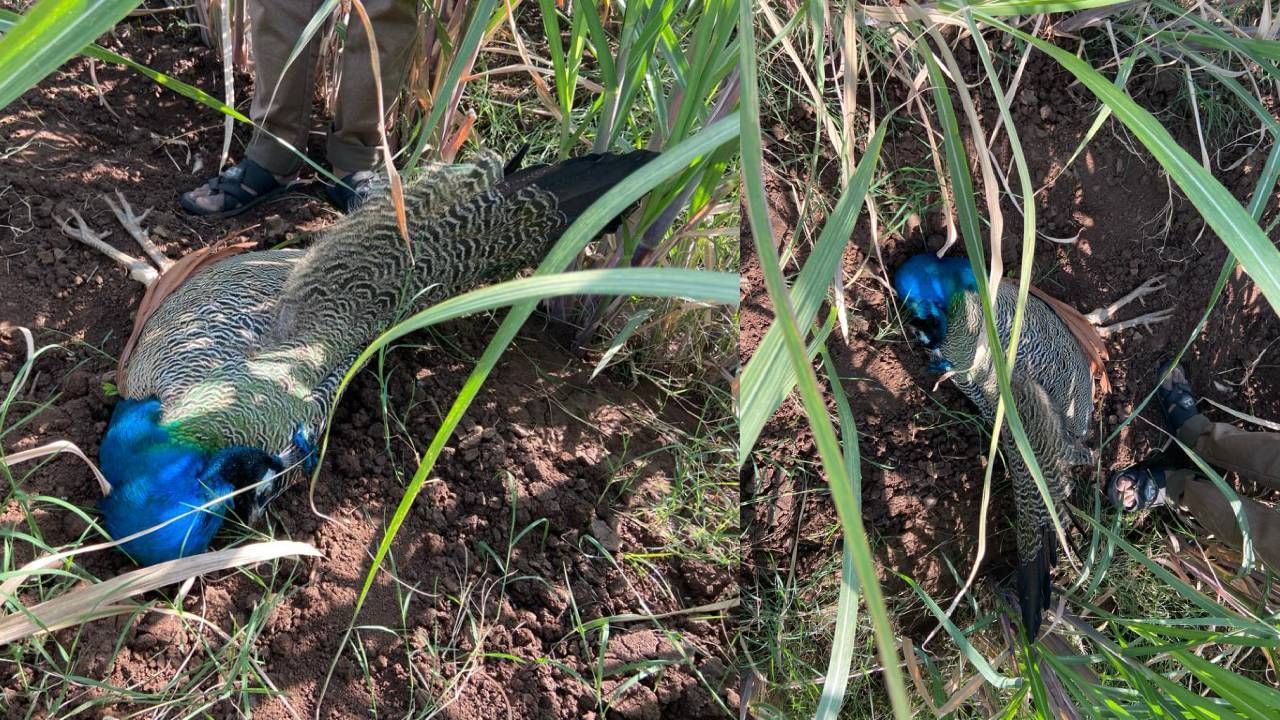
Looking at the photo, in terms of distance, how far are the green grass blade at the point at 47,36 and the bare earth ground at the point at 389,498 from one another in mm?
1377

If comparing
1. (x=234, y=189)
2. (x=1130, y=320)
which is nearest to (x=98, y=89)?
(x=234, y=189)

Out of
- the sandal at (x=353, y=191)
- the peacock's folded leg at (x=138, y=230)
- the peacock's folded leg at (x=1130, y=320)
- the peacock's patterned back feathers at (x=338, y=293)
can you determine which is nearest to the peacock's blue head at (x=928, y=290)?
the peacock's folded leg at (x=1130, y=320)

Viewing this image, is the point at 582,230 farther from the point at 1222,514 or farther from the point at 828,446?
the point at 1222,514

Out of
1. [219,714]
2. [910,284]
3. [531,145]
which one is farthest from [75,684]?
[910,284]

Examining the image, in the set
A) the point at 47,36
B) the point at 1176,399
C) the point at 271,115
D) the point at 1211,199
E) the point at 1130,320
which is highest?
the point at 47,36

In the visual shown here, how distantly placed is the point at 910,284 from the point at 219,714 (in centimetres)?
222

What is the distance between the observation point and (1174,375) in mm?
3309

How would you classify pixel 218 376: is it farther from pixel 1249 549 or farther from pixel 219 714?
pixel 1249 549

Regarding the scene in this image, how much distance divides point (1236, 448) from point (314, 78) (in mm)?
3394

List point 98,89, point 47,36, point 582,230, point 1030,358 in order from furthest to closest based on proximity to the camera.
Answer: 1. point 1030,358
2. point 98,89
3. point 582,230
4. point 47,36

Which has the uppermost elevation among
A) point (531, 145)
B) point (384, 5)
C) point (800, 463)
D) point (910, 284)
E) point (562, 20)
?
point (384, 5)

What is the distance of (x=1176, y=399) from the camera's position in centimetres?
326

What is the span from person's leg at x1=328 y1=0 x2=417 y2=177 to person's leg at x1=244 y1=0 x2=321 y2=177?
0.34 ft

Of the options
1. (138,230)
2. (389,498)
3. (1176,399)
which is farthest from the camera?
(1176,399)
